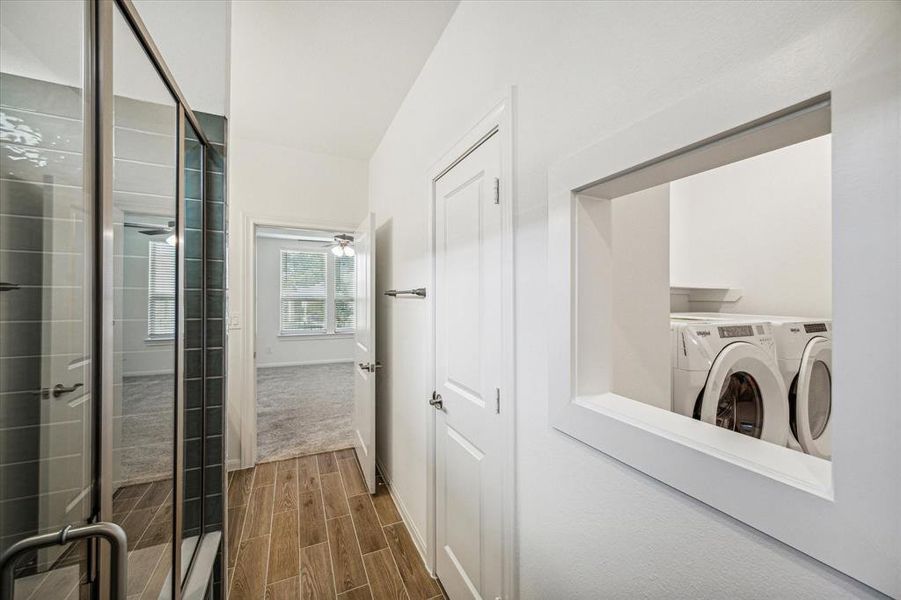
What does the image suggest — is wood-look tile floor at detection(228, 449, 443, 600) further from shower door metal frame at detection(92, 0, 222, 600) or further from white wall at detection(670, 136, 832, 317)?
white wall at detection(670, 136, 832, 317)

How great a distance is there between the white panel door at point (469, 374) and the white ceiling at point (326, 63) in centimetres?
79

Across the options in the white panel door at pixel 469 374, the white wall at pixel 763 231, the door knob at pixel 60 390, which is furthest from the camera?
the white wall at pixel 763 231

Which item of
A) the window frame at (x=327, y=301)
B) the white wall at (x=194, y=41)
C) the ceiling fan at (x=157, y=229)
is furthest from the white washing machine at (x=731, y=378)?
the window frame at (x=327, y=301)

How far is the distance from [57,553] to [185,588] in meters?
0.85

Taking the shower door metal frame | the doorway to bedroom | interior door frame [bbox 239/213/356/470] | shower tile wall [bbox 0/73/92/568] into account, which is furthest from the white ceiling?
the doorway to bedroom

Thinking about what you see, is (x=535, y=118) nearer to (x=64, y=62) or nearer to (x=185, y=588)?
(x=64, y=62)

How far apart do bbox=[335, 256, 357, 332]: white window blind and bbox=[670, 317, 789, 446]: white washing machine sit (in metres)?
6.74

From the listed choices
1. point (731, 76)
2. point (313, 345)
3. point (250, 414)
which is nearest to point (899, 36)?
point (731, 76)

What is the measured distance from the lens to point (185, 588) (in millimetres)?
1263

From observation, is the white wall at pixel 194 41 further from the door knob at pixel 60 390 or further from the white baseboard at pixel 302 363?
the white baseboard at pixel 302 363

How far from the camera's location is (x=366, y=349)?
8.52ft

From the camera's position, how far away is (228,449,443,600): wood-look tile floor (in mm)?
1645

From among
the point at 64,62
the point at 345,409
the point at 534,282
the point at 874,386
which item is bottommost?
the point at 345,409

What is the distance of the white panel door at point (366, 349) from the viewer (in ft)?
8.12
